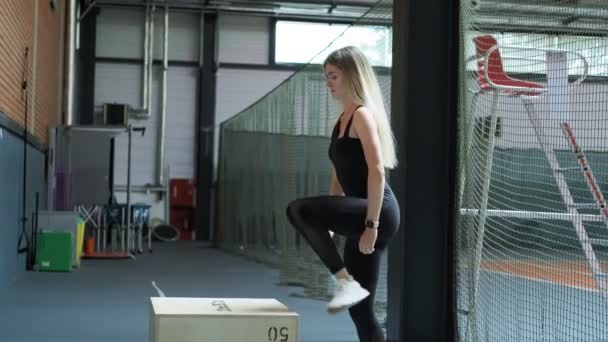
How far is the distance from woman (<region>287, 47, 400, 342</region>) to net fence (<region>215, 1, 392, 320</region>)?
244cm

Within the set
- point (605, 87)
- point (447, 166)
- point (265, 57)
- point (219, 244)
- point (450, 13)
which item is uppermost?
point (265, 57)

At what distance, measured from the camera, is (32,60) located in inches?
339

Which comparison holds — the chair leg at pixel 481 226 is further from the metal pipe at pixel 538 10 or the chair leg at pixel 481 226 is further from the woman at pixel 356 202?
the woman at pixel 356 202

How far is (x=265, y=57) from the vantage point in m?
15.9

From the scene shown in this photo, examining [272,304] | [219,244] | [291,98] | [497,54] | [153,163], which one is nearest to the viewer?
[272,304]

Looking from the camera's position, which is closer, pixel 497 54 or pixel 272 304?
pixel 272 304

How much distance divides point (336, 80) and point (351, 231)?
56 cm

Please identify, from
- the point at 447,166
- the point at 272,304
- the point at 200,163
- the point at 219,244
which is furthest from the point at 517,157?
the point at 200,163

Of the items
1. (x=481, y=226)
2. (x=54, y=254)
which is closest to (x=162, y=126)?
(x=54, y=254)

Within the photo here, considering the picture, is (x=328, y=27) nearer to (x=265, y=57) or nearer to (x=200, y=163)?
(x=265, y=57)

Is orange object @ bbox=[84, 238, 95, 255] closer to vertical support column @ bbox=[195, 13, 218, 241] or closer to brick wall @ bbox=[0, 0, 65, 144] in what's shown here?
brick wall @ bbox=[0, 0, 65, 144]

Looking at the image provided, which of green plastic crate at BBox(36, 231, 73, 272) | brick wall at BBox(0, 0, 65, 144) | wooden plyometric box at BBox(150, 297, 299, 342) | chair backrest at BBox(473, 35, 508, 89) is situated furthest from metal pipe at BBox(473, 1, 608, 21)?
green plastic crate at BBox(36, 231, 73, 272)

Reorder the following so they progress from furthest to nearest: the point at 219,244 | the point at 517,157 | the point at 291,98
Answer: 1. the point at 219,244
2. the point at 291,98
3. the point at 517,157

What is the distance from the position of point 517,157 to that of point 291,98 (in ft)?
12.0
